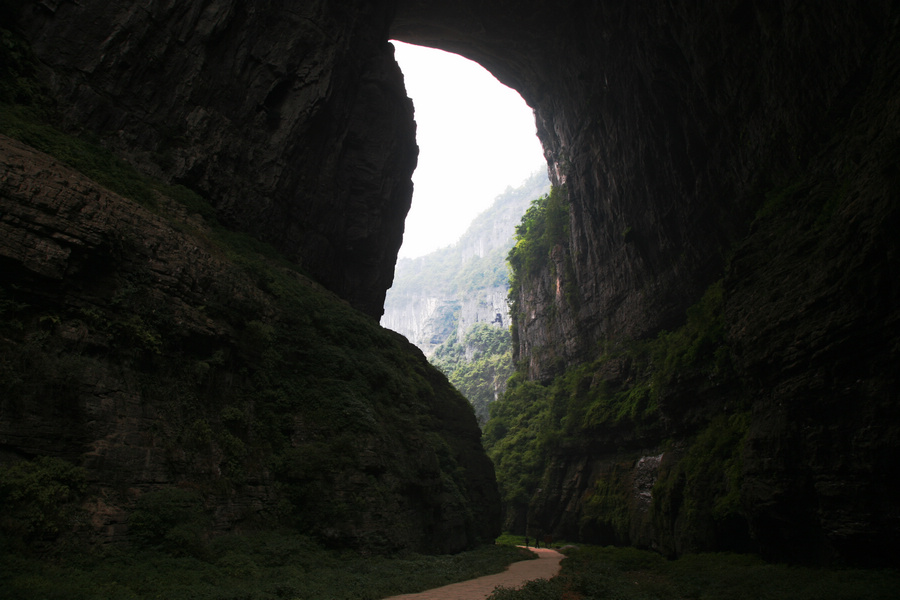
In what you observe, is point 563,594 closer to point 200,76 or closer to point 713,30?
point 713,30

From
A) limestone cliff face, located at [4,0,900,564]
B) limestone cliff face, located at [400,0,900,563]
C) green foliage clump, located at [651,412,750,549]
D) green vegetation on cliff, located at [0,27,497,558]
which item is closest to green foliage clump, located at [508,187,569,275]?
limestone cliff face, located at [400,0,900,563]

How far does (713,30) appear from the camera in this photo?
61.7 feet

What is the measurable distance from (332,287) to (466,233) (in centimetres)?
16530

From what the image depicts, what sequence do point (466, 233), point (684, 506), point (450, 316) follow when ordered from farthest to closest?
1. point (466, 233)
2. point (450, 316)
3. point (684, 506)

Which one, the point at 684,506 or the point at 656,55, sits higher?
the point at 656,55

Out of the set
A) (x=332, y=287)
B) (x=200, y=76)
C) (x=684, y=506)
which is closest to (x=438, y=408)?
(x=332, y=287)

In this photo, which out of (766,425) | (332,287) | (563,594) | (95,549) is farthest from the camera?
(332,287)

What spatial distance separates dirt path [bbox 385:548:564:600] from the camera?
33.7 ft

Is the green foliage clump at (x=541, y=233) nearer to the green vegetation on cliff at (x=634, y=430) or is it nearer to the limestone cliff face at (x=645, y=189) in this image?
the green vegetation on cliff at (x=634, y=430)

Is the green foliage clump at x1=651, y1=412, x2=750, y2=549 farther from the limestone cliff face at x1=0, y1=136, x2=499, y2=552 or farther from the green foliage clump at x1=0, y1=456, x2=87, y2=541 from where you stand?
the green foliage clump at x1=0, y1=456, x2=87, y2=541

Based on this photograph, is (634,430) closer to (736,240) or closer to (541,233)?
(736,240)

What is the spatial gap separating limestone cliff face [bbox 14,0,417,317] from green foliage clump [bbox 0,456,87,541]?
1208cm

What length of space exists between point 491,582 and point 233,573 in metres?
6.80

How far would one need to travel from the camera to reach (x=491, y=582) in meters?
12.9
